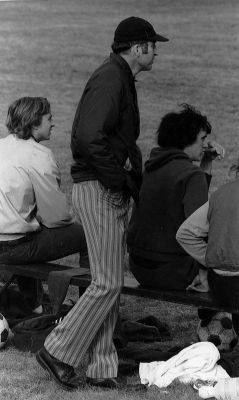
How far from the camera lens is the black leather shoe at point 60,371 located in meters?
5.50

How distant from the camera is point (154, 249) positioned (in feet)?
19.9

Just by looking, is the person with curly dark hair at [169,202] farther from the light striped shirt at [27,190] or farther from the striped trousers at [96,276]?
the light striped shirt at [27,190]

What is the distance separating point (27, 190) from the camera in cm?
677

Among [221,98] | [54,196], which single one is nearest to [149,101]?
[221,98]

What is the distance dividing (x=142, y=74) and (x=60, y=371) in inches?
444

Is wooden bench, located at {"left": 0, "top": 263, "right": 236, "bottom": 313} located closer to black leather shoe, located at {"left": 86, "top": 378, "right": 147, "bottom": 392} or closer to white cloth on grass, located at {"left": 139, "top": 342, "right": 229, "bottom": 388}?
white cloth on grass, located at {"left": 139, "top": 342, "right": 229, "bottom": 388}

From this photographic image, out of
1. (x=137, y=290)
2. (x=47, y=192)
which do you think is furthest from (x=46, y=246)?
(x=137, y=290)

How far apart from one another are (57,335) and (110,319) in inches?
11.2

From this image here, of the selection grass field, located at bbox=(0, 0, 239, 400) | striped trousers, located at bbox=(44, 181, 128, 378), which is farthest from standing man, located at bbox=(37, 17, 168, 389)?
grass field, located at bbox=(0, 0, 239, 400)

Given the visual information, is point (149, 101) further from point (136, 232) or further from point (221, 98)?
point (136, 232)

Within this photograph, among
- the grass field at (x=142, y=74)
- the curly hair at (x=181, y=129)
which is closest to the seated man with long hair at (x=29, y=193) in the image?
the curly hair at (x=181, y=129)

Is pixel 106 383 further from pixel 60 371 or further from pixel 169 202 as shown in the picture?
pixel 169 202

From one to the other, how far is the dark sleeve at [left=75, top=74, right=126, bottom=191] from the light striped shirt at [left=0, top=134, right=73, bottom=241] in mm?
1426

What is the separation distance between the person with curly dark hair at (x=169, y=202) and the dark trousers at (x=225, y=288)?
30 cm
